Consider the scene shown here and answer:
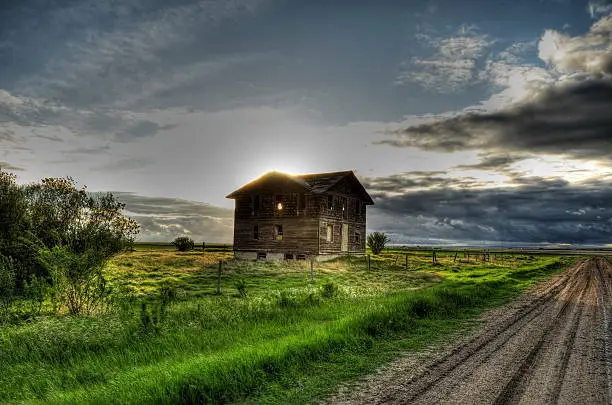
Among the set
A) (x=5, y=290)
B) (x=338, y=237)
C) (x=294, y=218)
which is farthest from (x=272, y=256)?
(x=5, y=290)

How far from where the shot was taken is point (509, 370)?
7.84 metres

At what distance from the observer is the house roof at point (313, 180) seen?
40.3 meters

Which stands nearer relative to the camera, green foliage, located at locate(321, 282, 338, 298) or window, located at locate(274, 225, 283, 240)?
green foliage, located at locate(321, 282, 338, 298)

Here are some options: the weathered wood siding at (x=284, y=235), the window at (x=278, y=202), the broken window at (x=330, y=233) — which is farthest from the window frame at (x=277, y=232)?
the broken window at (x=330, y=233)

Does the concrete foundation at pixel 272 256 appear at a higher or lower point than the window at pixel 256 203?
lower

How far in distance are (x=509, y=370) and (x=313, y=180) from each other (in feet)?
120

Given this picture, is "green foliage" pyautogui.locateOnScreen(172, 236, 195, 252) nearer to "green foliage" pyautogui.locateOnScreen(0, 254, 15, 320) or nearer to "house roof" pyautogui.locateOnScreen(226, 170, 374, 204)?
"house roof" pyautogui.locateOnScreen(226, 170, 374, 204)

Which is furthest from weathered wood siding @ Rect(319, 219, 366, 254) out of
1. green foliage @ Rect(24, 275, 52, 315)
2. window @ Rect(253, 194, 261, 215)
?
green foliage @ Rect(24, 275, 52, 315)

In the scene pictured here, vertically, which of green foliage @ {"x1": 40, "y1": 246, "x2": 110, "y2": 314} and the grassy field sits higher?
green foliage @ {"x1": 40, "y1": 246, "x2": 110, "y2": 314}

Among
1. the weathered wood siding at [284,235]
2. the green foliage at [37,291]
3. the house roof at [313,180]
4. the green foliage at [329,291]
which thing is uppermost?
the house roof at [313,180]

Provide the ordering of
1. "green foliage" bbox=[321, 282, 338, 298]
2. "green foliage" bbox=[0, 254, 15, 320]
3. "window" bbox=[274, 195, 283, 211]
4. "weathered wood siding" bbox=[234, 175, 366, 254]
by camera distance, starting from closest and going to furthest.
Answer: "green foliage" bbox=[0, 254, 15, 320] → "green foliage" bbox=[321, 282, 338, 298] → "weathered wood siding" bbox=[234, 175, 366, 254] → "window" bbox=[274, 195, 283, 211]

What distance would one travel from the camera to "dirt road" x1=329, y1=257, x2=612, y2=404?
6496 mm

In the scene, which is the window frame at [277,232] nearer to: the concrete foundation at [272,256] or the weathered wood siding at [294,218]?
the weathered wood siding at [294,218]

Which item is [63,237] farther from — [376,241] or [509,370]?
[376,241]
